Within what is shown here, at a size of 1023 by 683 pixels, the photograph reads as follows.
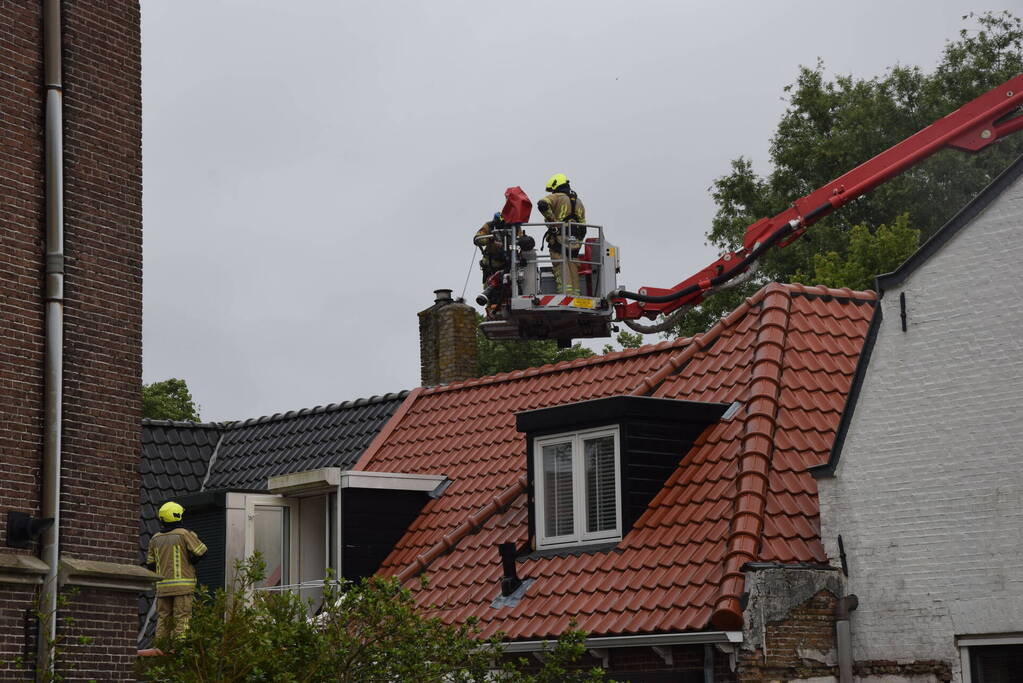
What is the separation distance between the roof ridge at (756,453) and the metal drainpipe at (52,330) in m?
6.20

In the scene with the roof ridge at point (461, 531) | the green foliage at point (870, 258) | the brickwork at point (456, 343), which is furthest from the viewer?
the green foliage at point (870, 258)

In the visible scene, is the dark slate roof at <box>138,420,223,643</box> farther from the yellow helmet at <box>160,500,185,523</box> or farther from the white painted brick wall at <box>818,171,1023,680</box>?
the white painted brick wall at <box>818,171,1023,680</box>

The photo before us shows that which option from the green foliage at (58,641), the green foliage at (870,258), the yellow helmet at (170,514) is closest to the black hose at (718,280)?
the yellow helmet at (170,514)

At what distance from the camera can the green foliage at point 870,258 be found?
3591 centimetres

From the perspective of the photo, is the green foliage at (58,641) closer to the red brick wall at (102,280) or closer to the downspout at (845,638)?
the red brick wall at (102,280)

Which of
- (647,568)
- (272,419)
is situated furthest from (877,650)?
(272,419)

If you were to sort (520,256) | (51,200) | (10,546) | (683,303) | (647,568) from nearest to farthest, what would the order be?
1. (10,546)
2. (51,200)
3. (647,568)
4. (520,256)
5. (683,303)

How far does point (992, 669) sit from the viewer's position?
15.1 meters

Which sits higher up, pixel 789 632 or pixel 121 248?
pixel 121 248

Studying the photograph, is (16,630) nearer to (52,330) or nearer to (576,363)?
(52,330)

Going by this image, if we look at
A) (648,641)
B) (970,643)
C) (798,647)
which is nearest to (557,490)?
(648,641)

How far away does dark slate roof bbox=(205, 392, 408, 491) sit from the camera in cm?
2439

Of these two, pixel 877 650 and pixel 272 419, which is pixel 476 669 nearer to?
pixel 877 650

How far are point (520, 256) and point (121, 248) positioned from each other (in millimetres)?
7280
